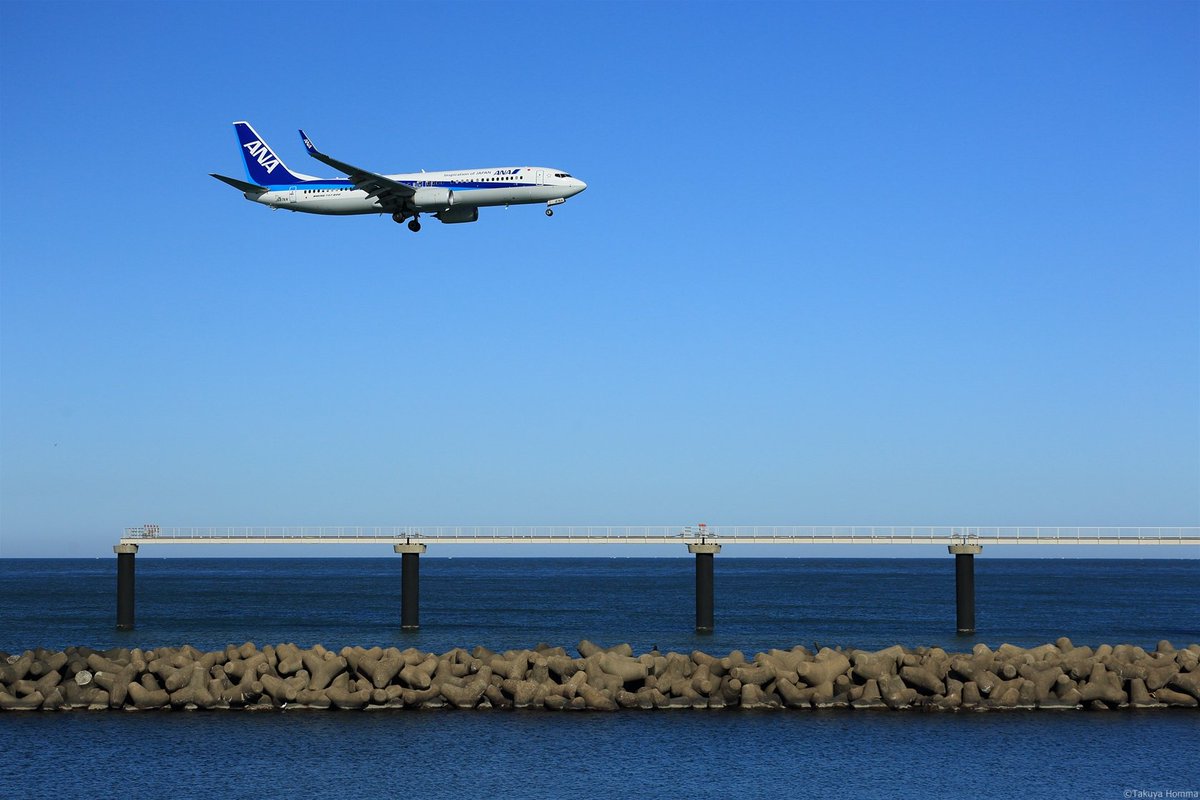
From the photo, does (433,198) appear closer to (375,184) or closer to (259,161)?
(375,184)

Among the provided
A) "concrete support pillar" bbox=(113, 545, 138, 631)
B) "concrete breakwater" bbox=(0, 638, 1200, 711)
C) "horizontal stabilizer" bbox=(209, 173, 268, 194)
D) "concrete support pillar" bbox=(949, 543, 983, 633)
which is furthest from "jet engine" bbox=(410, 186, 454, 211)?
"concrete support pillar" bbox=(949, 543, 983, 633)

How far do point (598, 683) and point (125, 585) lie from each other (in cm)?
4634

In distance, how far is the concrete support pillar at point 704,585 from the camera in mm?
70438

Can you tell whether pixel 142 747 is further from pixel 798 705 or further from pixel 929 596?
pixel 929 596

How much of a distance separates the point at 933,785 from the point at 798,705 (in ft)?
27.9

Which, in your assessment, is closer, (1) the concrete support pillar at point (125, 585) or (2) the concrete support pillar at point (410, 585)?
(2) the concrete support pillar at point (410, 585)

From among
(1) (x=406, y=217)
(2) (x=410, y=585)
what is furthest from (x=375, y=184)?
(2) (x=410, y=585)

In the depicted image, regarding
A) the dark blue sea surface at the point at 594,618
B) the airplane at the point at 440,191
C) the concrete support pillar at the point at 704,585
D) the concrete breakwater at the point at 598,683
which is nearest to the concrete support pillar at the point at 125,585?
the dark blue sea surface at the point at 594,618

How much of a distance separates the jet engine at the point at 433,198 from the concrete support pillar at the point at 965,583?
105ft

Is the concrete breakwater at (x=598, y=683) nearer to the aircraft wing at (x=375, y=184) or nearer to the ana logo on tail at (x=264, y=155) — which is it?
the aircraft wing at (x=375, y=184)

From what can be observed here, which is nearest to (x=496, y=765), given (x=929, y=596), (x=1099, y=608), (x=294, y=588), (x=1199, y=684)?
(x=1199, y=684)

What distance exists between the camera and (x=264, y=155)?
89.3m

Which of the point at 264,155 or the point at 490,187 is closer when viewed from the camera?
the point at 490,187

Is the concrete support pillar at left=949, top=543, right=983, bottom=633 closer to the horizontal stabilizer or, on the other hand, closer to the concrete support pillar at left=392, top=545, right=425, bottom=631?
the concrete support pillar at left=392, top=545, right=425, bottom=631
